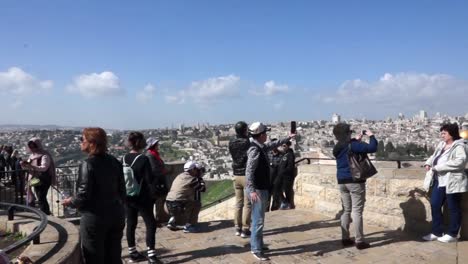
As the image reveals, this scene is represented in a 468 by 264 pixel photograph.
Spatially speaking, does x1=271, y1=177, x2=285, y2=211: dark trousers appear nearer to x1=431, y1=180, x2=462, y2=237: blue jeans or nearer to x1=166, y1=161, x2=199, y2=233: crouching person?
x1=166, y1=161, x2=199, y2=233: crouching person

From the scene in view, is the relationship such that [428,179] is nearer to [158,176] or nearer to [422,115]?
[158,176]

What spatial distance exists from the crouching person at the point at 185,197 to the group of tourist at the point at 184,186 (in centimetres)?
2

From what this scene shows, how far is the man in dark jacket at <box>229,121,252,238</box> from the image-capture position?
21.5 feet

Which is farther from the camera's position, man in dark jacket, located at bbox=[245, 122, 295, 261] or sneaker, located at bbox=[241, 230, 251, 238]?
sneaker, located at bbox=[241, 230, 251, 238]

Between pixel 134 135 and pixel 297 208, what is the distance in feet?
16.6

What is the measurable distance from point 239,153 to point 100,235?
9.90 ft

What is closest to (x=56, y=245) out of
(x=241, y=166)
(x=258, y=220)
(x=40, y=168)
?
(x=258, y=220)

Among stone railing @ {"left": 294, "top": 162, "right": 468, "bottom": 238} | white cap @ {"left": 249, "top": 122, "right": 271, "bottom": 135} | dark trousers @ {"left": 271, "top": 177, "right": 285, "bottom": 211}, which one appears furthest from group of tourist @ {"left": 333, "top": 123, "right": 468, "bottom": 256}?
dark trousers @ {"left": 271, "top": 177, "right": 285, "bottom": 211}

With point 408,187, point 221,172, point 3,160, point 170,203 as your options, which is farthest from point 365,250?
point 221,172

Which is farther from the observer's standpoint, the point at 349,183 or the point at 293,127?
the point at 293,127

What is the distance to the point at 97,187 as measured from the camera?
13.1 feet

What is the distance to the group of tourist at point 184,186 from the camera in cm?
401

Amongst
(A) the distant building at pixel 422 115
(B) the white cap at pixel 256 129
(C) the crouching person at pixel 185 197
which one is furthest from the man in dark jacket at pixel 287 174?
(A) the distant building at pixel 422 115

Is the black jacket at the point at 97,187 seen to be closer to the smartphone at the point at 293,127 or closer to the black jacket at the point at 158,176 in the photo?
the black jacket at the point at 158,176
